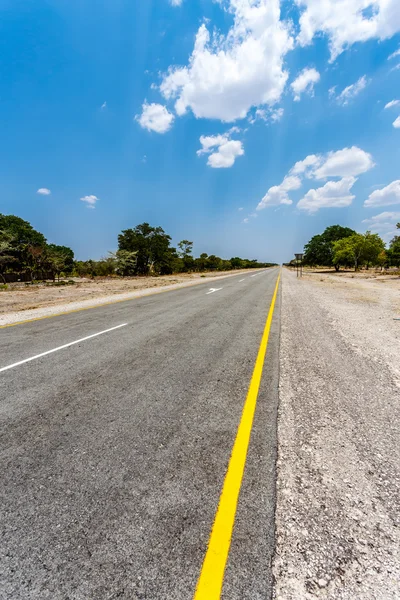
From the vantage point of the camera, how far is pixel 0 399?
12.3 feet

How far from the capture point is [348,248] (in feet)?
185

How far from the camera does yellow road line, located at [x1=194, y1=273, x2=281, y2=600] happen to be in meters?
1.51

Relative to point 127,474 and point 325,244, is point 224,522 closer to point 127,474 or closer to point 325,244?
point 127,474

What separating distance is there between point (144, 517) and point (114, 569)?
36cm

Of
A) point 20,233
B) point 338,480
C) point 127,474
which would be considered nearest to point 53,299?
point 127,474

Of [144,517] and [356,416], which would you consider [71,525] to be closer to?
[144,517]

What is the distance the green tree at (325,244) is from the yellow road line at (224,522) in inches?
3291

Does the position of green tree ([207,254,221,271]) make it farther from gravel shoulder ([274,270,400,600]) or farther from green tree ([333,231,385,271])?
gravel shoulder ([274,270,400,600])

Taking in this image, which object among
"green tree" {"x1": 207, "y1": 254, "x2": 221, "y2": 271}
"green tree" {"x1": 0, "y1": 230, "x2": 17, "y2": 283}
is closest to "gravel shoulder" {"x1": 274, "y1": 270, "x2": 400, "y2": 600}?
"green tree" {"x1": 0, "y1": 230, "x2": 17, "y2": 283}

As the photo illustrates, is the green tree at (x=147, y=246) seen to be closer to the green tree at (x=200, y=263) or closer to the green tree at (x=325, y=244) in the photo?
the green tree at (x=200, y=263)

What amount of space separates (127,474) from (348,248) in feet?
210

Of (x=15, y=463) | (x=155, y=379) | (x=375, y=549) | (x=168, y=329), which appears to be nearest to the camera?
(x=375, y=549)

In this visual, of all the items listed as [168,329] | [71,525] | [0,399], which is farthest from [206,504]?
[168,329]

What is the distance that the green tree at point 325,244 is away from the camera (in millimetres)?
78938
